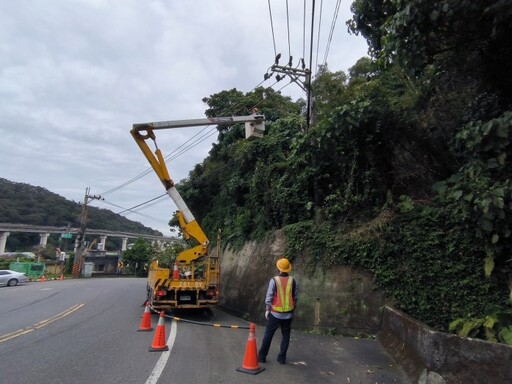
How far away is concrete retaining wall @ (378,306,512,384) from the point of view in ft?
16.3

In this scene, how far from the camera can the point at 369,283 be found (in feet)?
32.2

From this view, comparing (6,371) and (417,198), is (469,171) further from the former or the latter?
(6,371)

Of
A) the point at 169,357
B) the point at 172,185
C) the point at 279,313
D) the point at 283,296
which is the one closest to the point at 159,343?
the point at 169,357

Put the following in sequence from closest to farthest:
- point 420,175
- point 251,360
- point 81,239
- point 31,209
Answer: point 251,360, point 420,175, point 81,239, point 31,209

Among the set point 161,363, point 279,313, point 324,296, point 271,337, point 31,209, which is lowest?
point 161,363

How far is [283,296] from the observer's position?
23.6ft

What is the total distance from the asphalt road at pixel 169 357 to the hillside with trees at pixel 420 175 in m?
1.76

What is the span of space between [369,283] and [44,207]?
87.8 meters

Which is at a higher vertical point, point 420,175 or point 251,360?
point 420,175

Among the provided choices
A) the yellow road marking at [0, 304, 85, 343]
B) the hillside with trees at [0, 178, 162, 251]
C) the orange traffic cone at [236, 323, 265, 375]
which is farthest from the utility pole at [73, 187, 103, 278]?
the orange traffic cone at [236, 323, 265, 375]

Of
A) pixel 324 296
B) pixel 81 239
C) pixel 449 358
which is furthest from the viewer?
pixel 81 239

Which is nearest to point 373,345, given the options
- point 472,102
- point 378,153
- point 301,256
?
point 301,256

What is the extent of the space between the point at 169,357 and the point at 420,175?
7997mm

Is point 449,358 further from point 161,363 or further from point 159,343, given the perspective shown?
point 159,343
